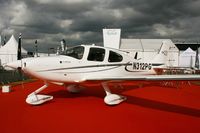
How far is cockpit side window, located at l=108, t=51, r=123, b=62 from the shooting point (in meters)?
9.77

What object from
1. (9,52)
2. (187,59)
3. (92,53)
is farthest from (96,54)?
(187,59)

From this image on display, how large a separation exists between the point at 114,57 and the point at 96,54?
34.8 inches

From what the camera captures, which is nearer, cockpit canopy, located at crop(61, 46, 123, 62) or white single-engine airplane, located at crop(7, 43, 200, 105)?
white single-engine airplane, located at crop(7, 43, 200, 105)

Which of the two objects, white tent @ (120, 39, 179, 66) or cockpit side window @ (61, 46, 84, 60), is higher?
white tent @ (120, 39, 179, 66)

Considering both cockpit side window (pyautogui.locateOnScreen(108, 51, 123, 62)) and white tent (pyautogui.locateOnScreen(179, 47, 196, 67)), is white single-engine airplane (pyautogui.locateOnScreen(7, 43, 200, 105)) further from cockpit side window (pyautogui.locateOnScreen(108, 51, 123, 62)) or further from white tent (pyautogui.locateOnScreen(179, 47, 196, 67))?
white tent (pyautogui.locateOnScreen(179, 47, 196, 67))

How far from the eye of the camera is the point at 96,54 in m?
9.46

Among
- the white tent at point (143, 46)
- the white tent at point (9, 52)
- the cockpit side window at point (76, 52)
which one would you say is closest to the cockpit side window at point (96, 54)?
the cockpit side window at point (76, 52)

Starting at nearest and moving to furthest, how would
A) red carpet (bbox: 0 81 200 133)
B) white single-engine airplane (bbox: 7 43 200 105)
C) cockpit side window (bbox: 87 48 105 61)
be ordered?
red carpet (bbox: 0 81 200 133) < white single-engine airplane (bbox: 7 43 200 105) < cockpit side window (bbox: 87 48 105 61)

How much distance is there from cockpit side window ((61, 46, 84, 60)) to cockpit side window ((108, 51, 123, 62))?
1255 millimetres

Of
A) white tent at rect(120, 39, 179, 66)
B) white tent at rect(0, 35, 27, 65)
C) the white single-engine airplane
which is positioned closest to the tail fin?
the white single-engine airplane

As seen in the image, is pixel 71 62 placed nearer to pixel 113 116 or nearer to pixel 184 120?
pixel 113 116

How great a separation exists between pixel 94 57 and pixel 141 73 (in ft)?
9.90

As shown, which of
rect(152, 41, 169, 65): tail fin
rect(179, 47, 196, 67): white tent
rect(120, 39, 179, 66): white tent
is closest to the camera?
rect(152, 41, 169, 65): tail fin

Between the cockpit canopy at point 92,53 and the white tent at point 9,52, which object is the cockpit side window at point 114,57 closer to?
the cockpit canopy at point 92,53
